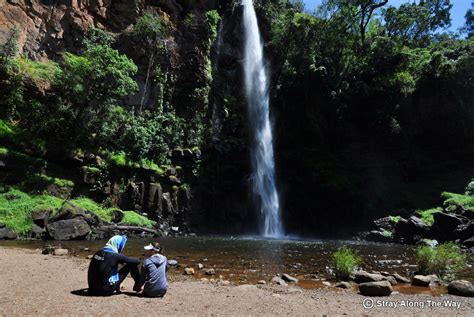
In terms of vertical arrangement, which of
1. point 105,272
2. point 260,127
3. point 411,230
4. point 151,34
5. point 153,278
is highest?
point 151,34

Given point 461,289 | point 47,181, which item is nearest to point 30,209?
point 47,181

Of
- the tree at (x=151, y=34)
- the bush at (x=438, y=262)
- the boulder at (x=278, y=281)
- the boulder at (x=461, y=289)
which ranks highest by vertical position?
the tree at (x=151, y=34)

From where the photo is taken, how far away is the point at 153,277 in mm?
8094

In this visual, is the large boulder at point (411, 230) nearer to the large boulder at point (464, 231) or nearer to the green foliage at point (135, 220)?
the large boulder at point (464, 231)

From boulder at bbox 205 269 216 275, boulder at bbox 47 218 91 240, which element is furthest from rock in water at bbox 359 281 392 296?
boulder at bbox 47 218 91 240

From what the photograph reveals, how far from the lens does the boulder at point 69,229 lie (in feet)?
64.8

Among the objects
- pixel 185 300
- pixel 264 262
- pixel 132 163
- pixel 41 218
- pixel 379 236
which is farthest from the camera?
pixel 132 163

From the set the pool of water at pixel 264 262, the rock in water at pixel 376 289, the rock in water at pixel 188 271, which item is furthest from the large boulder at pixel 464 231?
the rock in water at pixel 188 271

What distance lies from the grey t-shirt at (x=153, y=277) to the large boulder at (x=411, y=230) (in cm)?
2298

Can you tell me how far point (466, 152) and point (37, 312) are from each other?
40.2 meters

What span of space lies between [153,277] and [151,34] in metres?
30.9

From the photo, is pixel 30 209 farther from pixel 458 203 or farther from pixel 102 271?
pixel 458 203

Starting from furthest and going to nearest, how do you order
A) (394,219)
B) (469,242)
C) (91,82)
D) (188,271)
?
(394,219)
(91,82)
(469,242)
(188,271)

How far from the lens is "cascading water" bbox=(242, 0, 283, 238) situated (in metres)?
33.8
